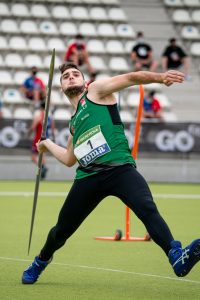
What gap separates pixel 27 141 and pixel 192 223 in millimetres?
9993

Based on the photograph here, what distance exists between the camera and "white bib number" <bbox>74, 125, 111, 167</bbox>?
7.74 metres

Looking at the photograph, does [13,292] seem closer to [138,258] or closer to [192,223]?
[138,258]

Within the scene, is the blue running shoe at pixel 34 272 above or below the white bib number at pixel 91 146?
below

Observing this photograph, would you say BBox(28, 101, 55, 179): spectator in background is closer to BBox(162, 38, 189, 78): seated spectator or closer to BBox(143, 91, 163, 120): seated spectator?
BBox(143, 91, 163, 120): seated spectator

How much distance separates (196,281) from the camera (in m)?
8.38

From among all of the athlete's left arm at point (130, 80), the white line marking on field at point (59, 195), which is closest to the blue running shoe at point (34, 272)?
the athlete's left arm at point (130, 80)

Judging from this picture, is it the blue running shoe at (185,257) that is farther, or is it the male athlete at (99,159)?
the male athlete at (99,159)

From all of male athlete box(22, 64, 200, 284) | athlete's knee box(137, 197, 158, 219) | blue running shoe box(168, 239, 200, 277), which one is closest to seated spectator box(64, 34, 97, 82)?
male athlete box(22, 64, 200, 284)

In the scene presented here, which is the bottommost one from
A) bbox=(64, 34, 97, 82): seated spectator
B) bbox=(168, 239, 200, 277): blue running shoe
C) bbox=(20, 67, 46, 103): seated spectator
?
bbox=(168, 239, 200, 277): blue running shoe

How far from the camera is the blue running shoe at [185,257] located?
7098mm

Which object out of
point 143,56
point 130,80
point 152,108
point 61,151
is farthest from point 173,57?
point 130,80

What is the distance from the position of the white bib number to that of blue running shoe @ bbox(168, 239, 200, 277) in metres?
1.13

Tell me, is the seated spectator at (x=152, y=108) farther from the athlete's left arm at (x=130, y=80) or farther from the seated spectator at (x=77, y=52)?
the athlete's left arm at (x=130, y=80)

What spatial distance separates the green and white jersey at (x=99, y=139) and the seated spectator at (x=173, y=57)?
1920 centimetres
